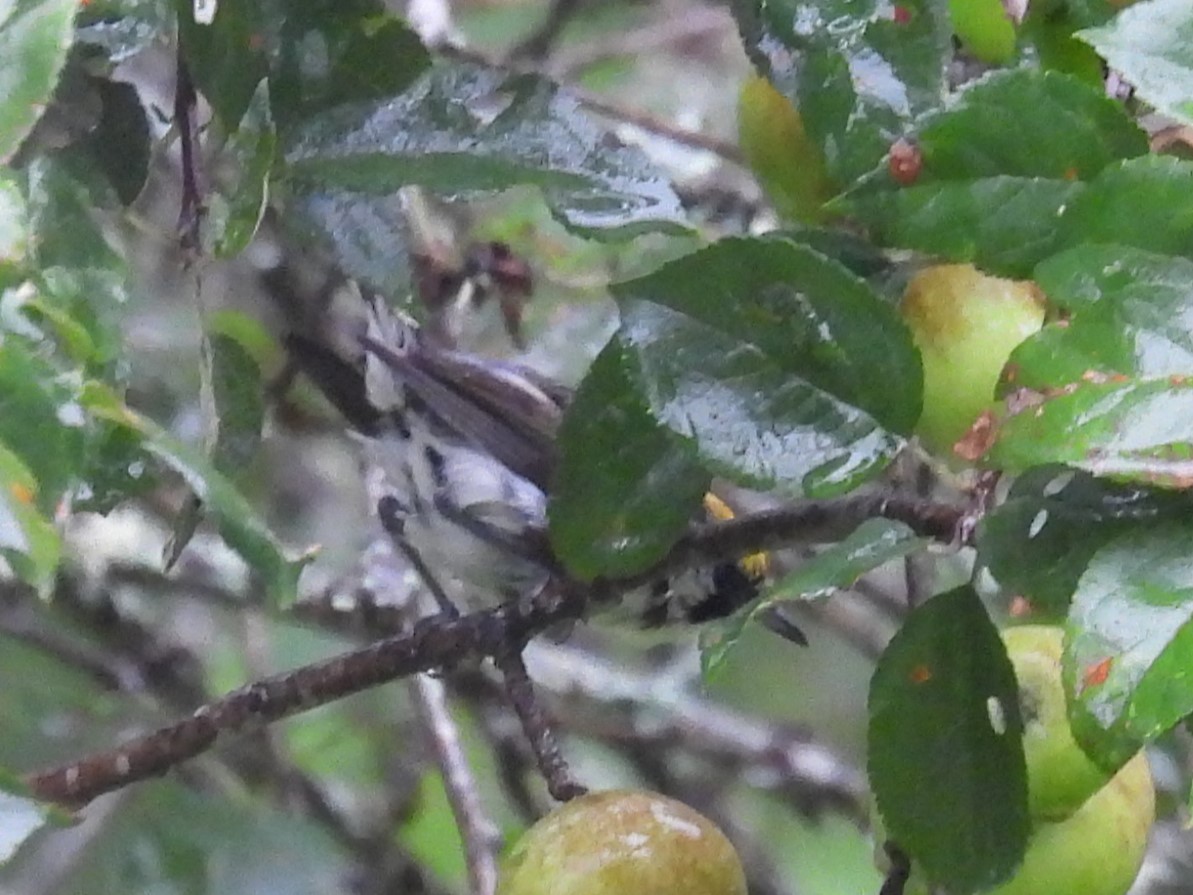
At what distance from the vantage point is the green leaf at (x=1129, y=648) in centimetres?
36

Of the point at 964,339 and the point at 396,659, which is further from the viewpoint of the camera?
the point at 396,659

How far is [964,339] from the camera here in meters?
0.54

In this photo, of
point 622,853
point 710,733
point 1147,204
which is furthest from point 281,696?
point 710,733

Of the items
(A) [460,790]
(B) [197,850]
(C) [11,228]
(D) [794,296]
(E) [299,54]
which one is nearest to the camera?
(C) [11,228]

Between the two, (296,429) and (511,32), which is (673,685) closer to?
(296,429)

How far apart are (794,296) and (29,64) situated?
24 cm

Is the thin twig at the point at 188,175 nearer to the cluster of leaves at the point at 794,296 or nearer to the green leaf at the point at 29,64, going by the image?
the cluster of leaves at the point at 794,296

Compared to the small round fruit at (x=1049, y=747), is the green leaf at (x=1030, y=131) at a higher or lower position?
higher

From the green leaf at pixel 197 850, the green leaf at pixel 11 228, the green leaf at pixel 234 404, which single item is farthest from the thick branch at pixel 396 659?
the green leaf at pixel 197 850

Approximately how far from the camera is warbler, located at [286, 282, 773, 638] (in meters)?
1.12

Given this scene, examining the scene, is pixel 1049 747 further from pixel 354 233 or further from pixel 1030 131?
pixel 354 233

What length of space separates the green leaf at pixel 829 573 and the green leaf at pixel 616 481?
0.17 feet

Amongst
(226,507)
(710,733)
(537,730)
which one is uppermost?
(226,507)

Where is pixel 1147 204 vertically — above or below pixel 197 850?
above
